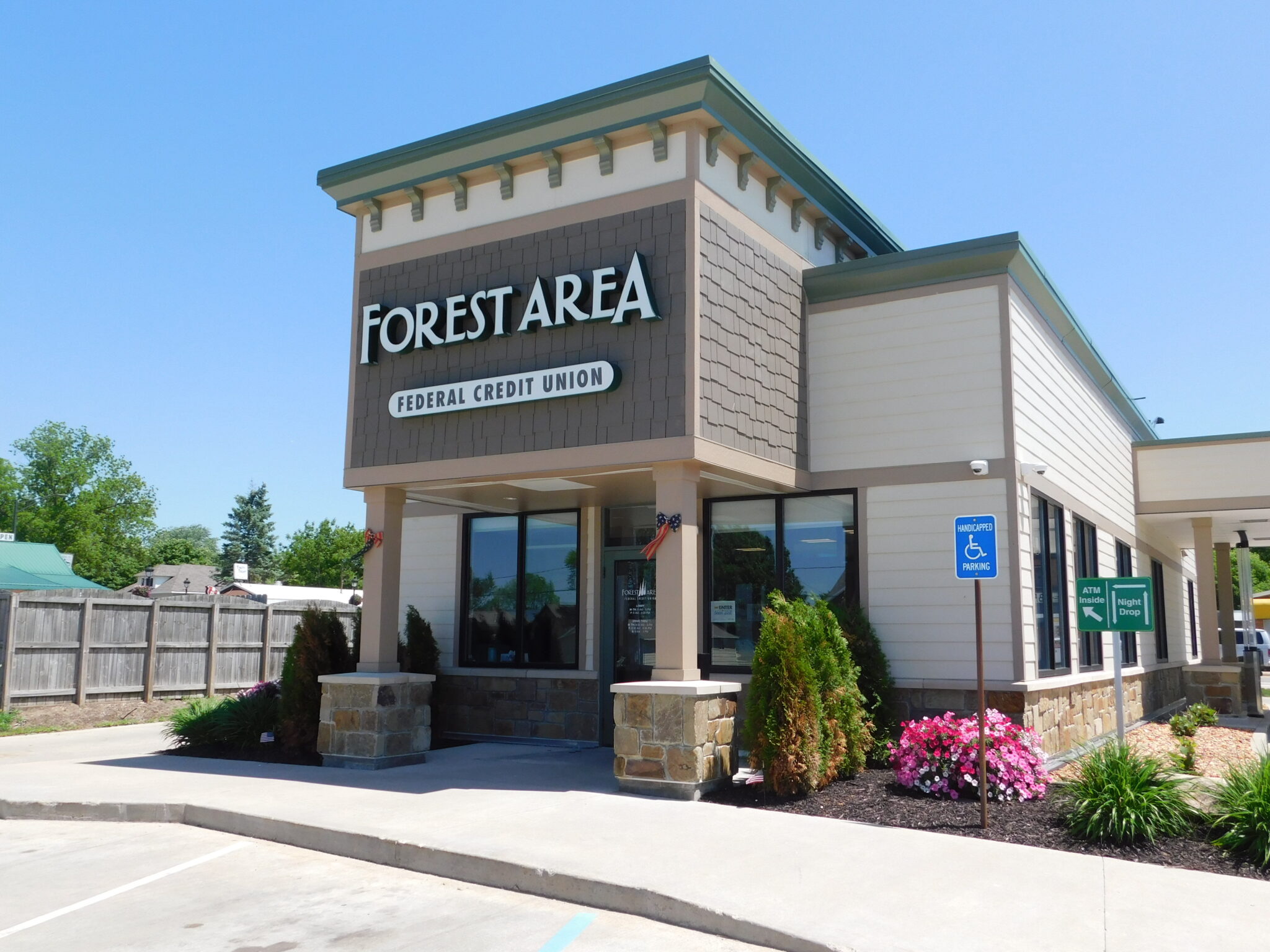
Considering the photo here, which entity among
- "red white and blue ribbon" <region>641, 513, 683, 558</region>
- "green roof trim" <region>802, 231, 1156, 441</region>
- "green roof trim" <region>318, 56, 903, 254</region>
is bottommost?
"red white and blue ribbon" <region>641, 513, 683, 558</region>

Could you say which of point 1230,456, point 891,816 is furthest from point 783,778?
point 1230,456

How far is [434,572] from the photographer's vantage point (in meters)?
15.4

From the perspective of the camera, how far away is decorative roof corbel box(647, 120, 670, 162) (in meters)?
11.1

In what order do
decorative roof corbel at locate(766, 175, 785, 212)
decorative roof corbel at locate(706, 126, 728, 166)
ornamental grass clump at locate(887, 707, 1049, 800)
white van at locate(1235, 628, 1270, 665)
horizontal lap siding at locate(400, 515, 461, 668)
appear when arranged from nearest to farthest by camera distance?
ornamental grass clump at locate(887, 707, 1049, 800), decorative roof corbel at locate(706, 126, 728, 166), decorative roof corbel at locate(766, 175, 785, 212), horizontal lap siding at locate(400, 515, 461, 668), white van at locate(1235, 628, 1270, 665)

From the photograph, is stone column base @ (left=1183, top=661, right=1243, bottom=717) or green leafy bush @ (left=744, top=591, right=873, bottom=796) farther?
stone column base @ (left=1183, top=661, right=1243, bottom=717)

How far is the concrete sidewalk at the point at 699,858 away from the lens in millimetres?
5898

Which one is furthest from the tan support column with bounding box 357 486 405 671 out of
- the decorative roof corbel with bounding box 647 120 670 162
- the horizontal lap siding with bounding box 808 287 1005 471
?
the horizontal lap siding with bounding box 808 287 1005 471

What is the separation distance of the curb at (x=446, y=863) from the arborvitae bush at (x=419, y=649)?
5.09 meters

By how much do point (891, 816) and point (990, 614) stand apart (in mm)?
3201

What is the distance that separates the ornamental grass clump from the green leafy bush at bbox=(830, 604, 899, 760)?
123 cm

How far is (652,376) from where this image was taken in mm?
10742

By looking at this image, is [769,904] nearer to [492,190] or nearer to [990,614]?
[990,614]

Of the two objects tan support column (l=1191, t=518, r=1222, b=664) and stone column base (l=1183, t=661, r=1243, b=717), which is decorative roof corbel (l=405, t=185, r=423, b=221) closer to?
tan support column (l=1191, t=518, r=1222, b=664)

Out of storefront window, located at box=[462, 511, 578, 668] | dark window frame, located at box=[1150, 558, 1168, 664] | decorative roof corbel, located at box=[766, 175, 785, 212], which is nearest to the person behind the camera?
decorative roof corbel, located at box=[766, 175, 785, 212]
